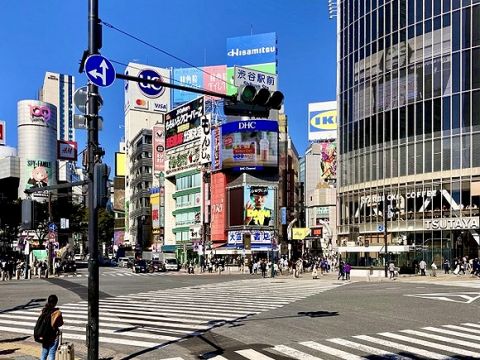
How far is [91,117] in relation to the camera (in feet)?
35.0

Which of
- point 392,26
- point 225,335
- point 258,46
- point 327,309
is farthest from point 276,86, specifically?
point 225,335

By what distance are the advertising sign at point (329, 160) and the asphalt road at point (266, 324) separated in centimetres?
9505

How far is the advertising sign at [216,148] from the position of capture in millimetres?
87188

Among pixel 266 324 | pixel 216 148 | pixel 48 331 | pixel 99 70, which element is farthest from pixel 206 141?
pixel 48 331

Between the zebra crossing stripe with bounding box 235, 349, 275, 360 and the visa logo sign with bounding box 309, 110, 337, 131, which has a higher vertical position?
the visa logo sign with bounding box 309, 110, 337, 131

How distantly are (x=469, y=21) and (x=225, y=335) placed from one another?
5538 centimetres

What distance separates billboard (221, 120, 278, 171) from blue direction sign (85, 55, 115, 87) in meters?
74.1

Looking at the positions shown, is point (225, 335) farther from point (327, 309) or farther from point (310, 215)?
point (310, 215)

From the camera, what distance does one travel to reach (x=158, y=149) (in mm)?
113250

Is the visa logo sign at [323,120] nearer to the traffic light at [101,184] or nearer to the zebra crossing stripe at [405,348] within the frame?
the zebra crossing stripe at [405,348]

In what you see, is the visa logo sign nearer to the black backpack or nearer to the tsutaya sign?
the tsutaya sign

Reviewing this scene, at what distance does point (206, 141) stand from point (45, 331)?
271 feet

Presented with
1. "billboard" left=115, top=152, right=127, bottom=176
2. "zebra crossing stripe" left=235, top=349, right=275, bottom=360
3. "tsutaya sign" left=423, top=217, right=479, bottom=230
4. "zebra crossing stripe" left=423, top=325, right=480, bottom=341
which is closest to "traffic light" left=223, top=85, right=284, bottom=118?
"zebra crossing stripe" left=235, top=349, right=275, bottom=360

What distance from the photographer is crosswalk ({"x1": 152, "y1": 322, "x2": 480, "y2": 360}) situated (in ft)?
40.6
